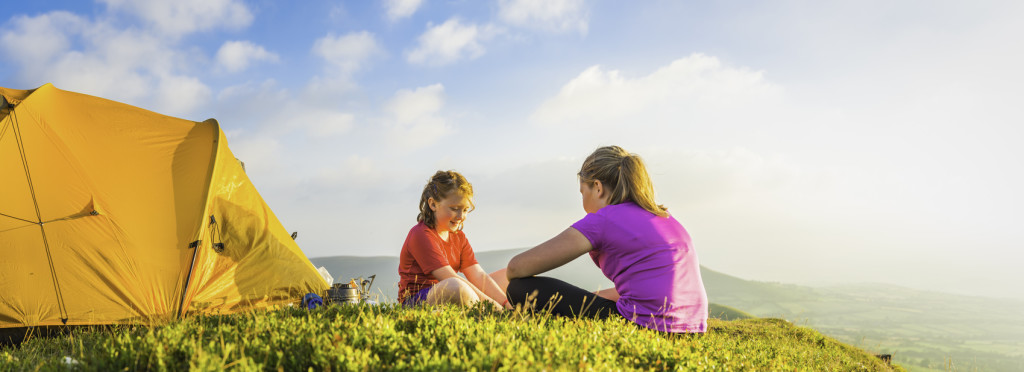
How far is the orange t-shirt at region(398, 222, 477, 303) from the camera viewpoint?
7.00 metres

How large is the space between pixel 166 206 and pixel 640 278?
22.1 ft

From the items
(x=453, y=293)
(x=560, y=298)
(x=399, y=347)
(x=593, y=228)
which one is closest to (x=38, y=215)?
(x=453, y=293)

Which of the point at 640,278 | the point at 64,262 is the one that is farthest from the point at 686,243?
the point at 64,262

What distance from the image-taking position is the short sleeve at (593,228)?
5.28 meters

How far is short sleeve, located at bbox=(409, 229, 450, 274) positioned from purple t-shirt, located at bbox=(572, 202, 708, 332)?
2.17 meters

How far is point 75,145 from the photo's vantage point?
829cm

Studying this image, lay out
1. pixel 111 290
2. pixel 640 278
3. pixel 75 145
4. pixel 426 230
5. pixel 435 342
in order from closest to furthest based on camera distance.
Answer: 1. pixel 435 342
2. pixel 640 278
3. pixel 426 230
4. pixel 111 290
5. pixel 75 145

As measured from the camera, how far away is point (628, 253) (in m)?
5.33

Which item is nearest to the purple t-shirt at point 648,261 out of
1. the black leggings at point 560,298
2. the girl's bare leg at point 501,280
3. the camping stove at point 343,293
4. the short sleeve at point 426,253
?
the black leggings at point 560,298

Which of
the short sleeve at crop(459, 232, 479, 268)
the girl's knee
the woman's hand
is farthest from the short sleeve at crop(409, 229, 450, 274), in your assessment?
the woman's hand

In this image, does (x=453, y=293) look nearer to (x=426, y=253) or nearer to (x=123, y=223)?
(x=426, y=253)

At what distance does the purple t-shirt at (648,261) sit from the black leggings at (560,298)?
45 cm

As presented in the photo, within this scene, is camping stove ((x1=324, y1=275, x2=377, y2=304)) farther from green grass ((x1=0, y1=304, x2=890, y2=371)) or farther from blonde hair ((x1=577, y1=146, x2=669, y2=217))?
blonde hair ((x1=577, y1=146, x2=669, y2=217))

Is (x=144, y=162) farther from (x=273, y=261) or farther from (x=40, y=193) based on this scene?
(x=273, y=261)
